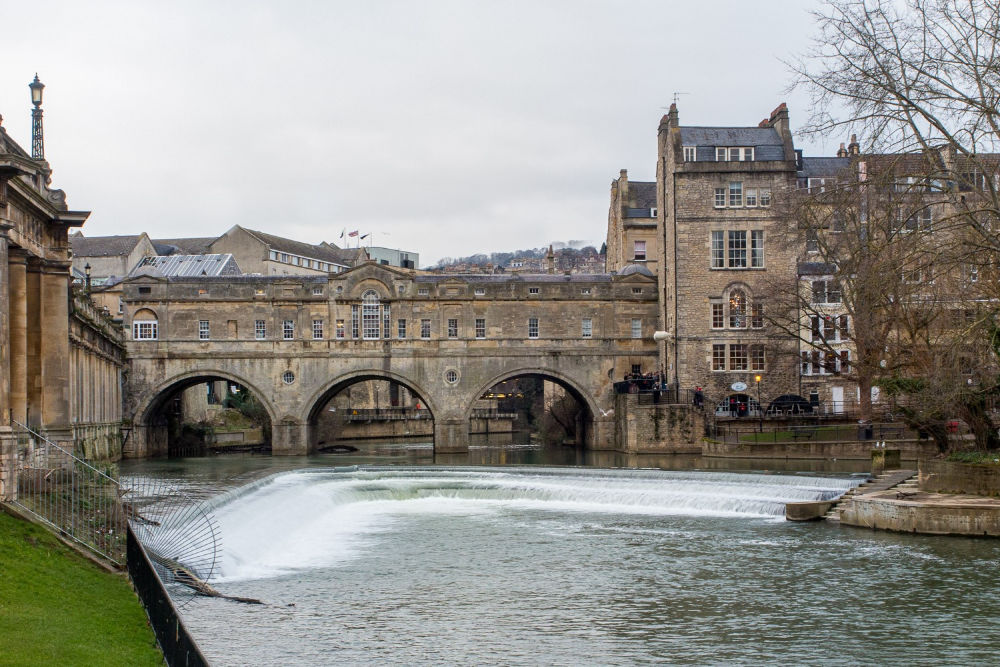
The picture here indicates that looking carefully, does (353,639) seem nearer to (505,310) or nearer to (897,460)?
(897,460)

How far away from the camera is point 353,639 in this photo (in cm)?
1462

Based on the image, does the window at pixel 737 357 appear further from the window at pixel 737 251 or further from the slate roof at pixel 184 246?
the slate roof at pixel 184 246

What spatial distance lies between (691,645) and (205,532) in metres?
10.3

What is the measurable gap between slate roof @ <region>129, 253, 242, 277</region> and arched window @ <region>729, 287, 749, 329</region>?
3063 centimetres

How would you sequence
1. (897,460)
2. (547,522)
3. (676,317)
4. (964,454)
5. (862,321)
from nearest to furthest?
(964,454) → (547,522) → (897,460) → (862,321) → (676,317)

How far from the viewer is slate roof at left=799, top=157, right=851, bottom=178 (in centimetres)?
5679

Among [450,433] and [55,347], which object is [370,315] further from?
[55,347]

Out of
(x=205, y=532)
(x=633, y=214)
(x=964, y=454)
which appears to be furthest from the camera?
(x=633, y=214)

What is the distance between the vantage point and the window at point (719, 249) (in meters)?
49.4

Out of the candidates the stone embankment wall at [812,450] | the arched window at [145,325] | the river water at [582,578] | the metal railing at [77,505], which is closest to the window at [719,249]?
the stone embankment wall at [812,450]

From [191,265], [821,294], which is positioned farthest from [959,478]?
[191,265]

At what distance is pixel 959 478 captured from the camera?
24.0 meters

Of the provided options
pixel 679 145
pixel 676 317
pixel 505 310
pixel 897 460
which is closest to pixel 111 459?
pixel 505 310

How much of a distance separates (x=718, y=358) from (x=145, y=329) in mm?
26587
